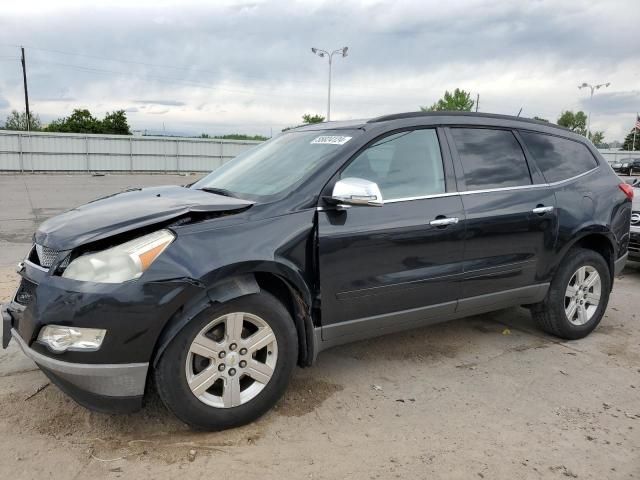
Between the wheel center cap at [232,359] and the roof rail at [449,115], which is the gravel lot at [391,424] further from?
the roof rail at [449,115]

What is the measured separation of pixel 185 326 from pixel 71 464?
845mm

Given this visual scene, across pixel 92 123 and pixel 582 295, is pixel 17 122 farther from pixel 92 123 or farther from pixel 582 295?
pixel 582 295

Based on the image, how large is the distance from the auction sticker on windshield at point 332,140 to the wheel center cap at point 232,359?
4.80 feet

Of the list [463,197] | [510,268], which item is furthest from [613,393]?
[463,197]

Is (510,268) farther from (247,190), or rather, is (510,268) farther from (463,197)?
(247,190)

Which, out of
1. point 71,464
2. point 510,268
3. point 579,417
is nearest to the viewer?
point 71,464

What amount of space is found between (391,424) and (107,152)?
30749 millimetres

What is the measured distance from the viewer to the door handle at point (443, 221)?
3.51 meters

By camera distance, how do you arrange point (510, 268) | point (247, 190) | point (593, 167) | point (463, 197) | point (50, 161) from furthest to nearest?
point (50, 161), point (593, 167), point (510, 268), point (463, 197), point (247, 190)

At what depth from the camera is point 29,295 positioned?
9.07 ft

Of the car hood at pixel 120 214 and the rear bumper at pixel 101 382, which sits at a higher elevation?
the car hood at pixel 120 214

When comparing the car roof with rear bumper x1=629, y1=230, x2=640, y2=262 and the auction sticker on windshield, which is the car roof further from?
rear bumper x1=629, y1=230, x2=640, y2=262

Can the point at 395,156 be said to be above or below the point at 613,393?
above

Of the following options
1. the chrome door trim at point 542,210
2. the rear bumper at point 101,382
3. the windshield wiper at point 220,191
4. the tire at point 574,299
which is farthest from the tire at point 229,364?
the tire at point 574,299
